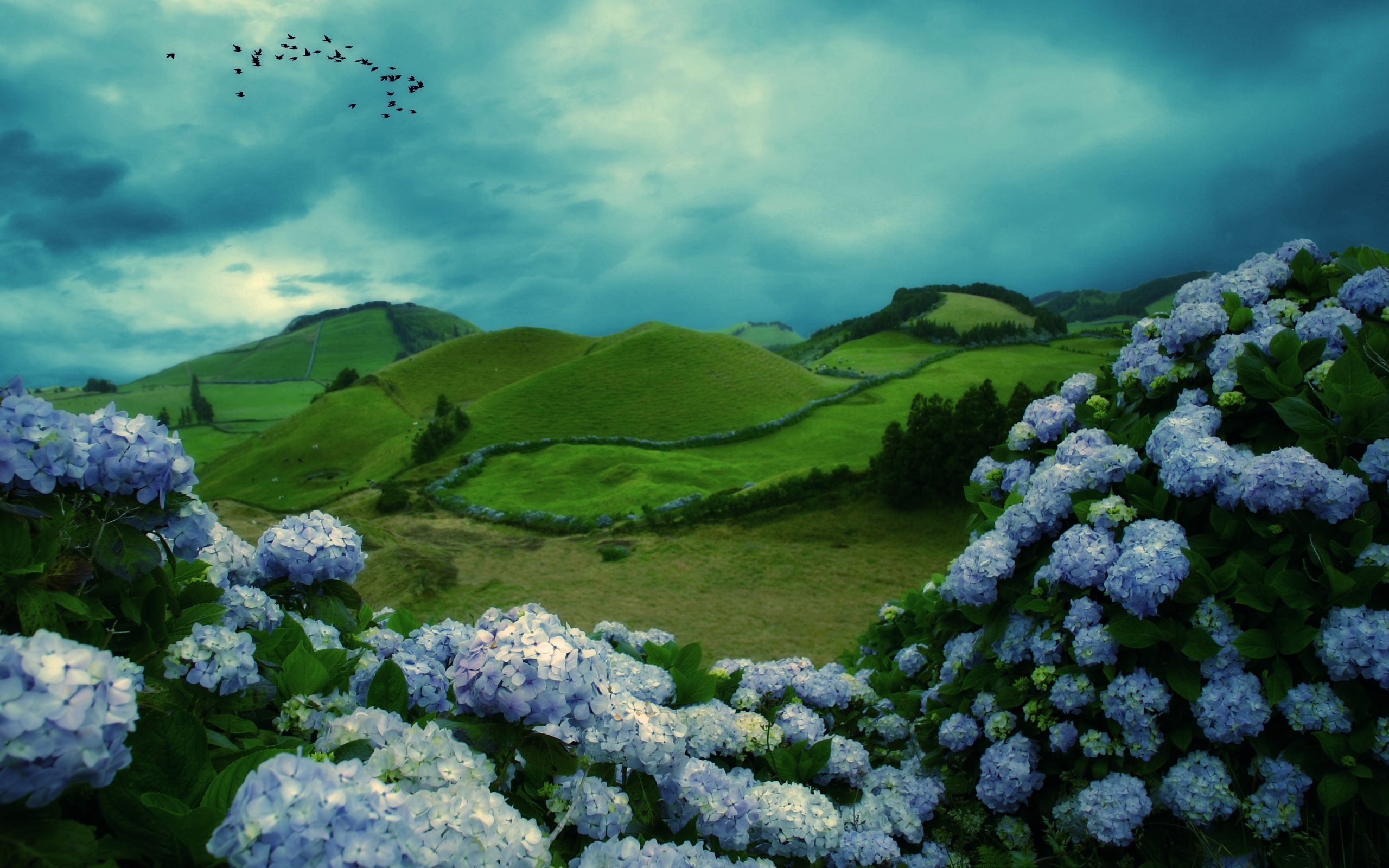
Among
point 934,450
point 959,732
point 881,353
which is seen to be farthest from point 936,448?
point 881,353

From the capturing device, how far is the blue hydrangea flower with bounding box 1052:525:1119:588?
356 cm

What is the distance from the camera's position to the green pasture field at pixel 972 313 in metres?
69.9

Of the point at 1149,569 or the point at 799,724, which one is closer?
the point at 1149,569

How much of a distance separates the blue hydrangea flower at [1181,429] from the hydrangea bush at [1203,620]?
2 cm

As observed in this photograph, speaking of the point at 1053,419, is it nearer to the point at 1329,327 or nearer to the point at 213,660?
the point at 1329,327

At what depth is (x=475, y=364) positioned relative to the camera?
56.7m

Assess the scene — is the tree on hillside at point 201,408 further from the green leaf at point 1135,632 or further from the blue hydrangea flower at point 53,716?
the green leaf at point 1135,632

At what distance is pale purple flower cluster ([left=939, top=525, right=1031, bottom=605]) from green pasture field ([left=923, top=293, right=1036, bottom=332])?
2644 inches

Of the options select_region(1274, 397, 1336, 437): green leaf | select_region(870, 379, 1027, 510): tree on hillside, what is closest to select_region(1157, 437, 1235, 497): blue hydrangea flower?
select_region(1274, 397, 1336, 437): green leaf

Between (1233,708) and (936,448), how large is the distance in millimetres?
14035

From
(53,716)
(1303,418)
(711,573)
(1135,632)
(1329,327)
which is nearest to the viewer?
(53,716)

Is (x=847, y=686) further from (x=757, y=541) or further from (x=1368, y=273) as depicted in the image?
(x=757, y=541)

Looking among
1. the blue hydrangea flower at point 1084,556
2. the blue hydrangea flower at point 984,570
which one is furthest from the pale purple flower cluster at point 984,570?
the blue hydrangea flower at point 1084,556

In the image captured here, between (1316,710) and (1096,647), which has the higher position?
(1096,647)
